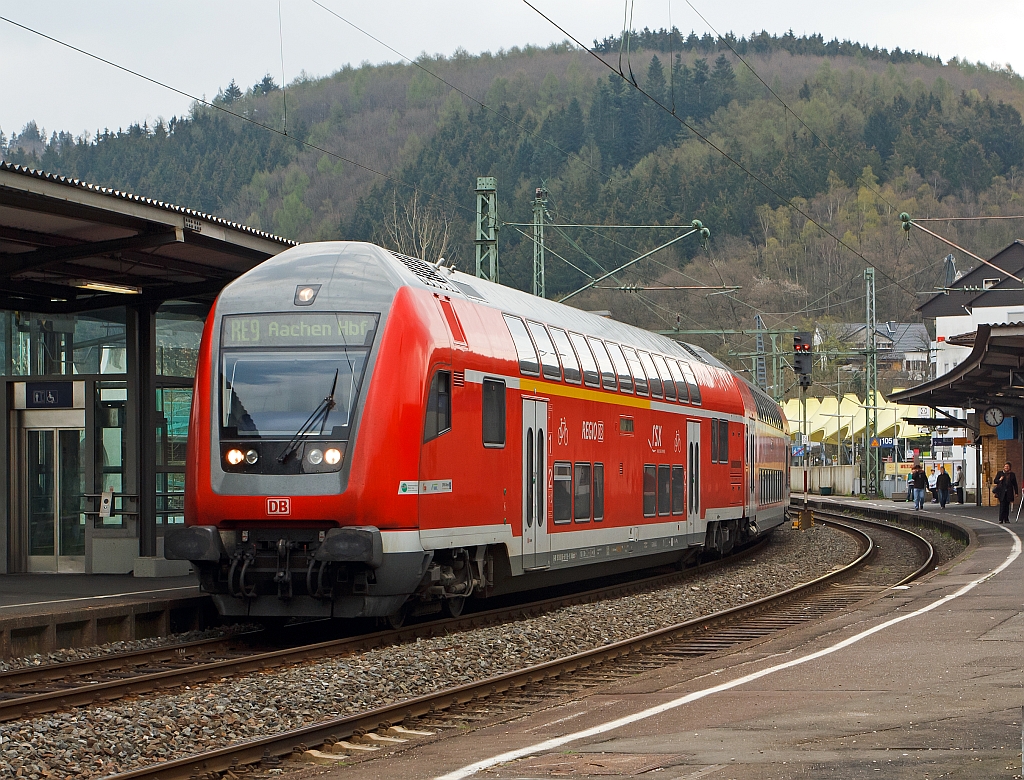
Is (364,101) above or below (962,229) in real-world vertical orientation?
above

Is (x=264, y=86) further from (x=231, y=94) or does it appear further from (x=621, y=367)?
(x=621, y=367)

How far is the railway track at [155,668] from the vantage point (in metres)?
9.97

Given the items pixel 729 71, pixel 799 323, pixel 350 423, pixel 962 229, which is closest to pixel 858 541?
pixel 350 423

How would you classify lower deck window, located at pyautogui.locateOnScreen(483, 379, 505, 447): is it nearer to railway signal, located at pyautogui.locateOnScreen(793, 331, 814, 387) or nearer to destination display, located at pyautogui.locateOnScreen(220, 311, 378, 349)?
destination display, located at pyautogui.locateOnScreen(220, 311, 378, 349)

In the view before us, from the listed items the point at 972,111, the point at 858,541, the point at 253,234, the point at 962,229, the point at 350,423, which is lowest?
the point at 858,541

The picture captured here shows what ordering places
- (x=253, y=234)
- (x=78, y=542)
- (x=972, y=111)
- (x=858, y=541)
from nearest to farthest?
(x=253, y=234) < (x=78, y=542) < (x=858, y=541) < (x=972, y=111)

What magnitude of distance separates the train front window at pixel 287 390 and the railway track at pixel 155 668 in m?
2.01

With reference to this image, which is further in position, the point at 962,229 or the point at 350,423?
the point at 962,229

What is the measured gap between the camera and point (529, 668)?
1141 centimetres

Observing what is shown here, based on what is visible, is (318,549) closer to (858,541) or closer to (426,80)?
(858,541)

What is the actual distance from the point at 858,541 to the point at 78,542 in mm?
19855

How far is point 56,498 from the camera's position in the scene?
722 inches

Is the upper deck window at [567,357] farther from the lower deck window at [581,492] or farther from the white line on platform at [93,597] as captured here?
the white line on platform at [93,597]

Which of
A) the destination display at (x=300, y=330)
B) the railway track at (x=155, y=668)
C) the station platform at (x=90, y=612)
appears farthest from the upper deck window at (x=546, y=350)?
the station platform at (x=90, y=612)
